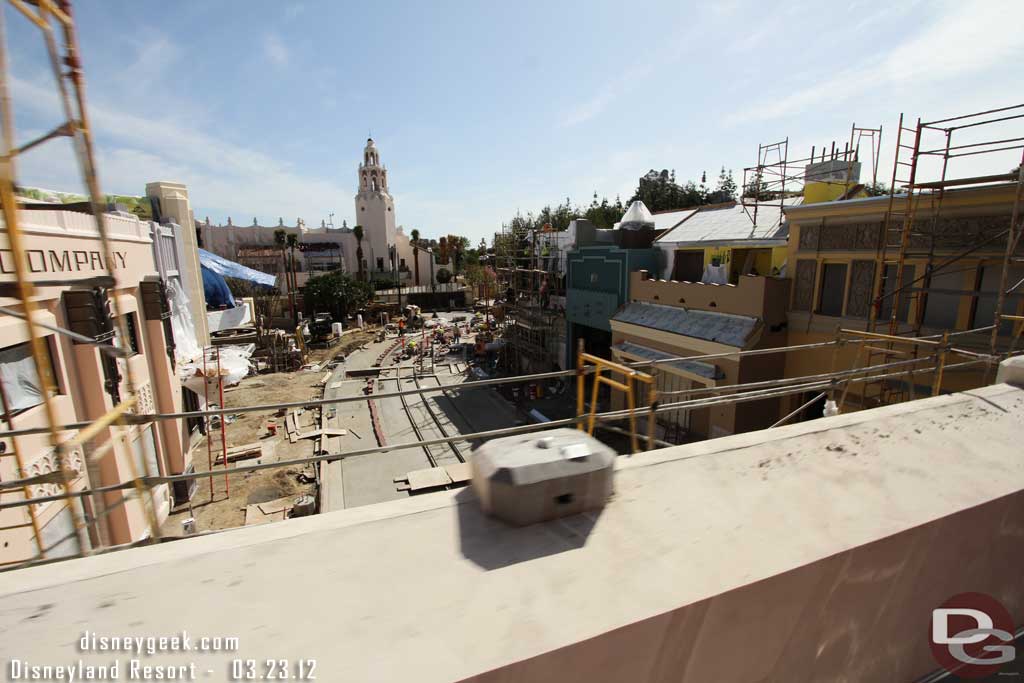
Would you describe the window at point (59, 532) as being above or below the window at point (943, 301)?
below

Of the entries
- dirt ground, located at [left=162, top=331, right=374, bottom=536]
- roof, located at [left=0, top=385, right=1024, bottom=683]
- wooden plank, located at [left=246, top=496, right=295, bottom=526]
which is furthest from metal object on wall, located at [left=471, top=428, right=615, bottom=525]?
wooden plank, located at [left=246, top=496, right=295, bottom=526]

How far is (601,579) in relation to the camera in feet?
6.16

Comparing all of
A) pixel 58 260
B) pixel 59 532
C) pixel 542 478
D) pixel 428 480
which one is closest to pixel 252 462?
pixel 59 532

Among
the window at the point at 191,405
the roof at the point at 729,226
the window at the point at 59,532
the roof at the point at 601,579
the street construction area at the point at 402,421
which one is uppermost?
the roof at the point at 729,226

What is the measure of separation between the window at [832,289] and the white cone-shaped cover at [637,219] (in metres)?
8.66

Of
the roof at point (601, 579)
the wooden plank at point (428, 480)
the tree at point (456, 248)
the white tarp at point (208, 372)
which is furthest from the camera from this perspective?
the tree at point (456, 248)

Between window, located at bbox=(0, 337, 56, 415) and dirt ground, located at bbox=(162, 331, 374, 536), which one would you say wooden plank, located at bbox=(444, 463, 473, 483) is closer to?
window, located at bbox=(0, 337, 56, 415)

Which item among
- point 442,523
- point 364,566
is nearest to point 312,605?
point 364,566

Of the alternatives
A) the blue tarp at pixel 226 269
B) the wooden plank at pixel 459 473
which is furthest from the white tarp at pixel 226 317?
the wooden plank at pixel 459 473

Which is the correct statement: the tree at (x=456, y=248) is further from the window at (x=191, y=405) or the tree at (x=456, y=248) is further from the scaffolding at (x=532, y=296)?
the window at (x=191, y=405)

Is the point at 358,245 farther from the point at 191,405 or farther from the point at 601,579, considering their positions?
the point at 601,579

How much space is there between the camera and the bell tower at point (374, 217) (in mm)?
73250

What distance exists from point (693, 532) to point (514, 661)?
1.11m

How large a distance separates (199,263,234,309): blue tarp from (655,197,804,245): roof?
20999 millimetres
